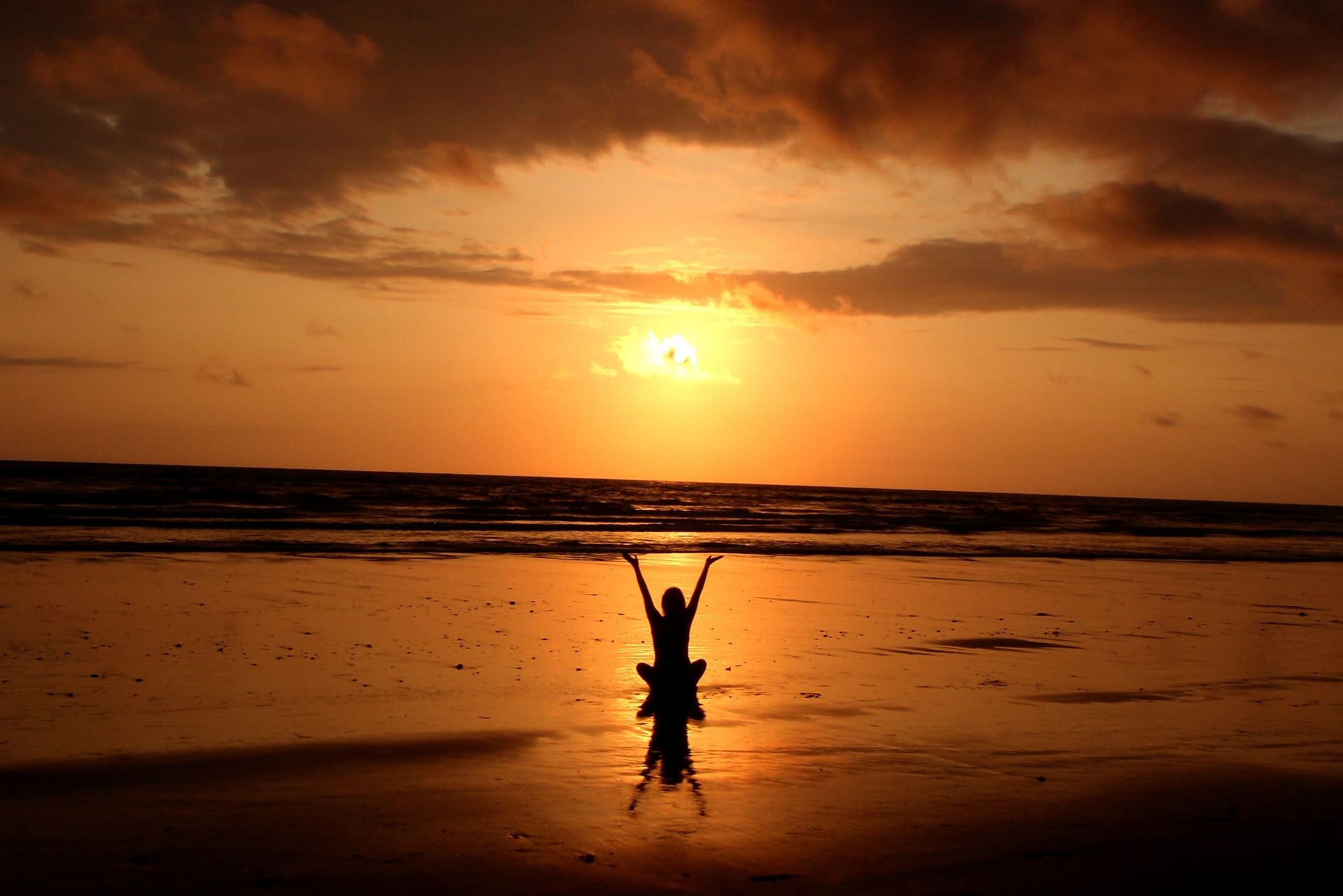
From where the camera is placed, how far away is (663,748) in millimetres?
8172

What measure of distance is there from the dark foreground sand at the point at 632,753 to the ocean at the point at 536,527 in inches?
547

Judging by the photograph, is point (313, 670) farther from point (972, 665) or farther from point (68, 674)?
point (972, 665)

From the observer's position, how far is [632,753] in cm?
803

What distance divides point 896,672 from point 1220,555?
30.5m

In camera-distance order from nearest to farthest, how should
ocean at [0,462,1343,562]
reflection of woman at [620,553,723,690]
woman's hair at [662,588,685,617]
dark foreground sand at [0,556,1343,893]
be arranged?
dark foreground sand at [0,556,1343,893], reflection of woman at [620,553,723,690], woman's hair at [662,588,685,617], ocean at [0,462,1343,562]

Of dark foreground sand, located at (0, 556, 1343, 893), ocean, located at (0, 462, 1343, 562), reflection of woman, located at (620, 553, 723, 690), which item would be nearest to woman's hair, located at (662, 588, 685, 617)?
reflection of woman, located at (620, 553, 723, 690)

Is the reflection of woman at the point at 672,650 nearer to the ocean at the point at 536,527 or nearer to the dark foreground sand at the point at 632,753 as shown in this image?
the dark foreground sand at the point at 632,753

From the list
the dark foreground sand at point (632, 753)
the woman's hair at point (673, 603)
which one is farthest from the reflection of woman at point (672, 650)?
the dark foreground sand at point (632, 753)

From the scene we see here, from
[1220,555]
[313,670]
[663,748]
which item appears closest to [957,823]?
[663,748]

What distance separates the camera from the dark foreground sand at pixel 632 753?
577 centimetres

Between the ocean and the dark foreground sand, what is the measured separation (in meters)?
13.9

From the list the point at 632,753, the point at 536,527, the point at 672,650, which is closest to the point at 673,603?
the point at 672,650

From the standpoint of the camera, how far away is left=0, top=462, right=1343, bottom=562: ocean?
99.3 feet

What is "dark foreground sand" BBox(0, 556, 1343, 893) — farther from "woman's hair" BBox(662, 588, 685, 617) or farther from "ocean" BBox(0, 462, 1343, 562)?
"ocean" BBox(0, 462, 1343, 562)
